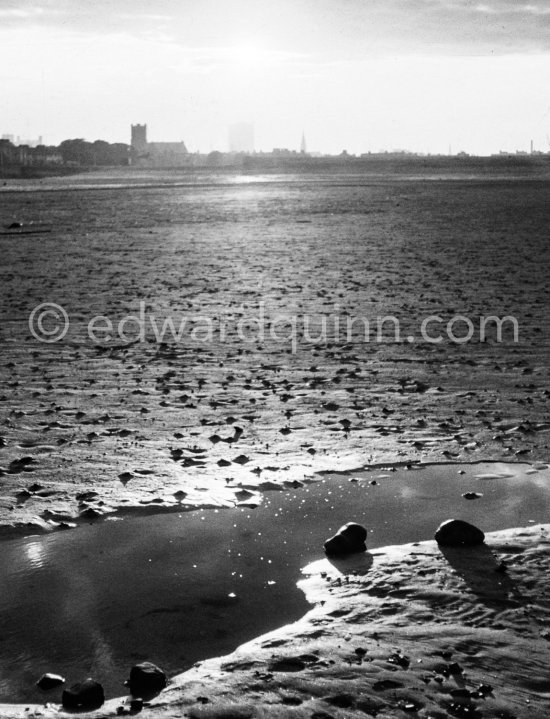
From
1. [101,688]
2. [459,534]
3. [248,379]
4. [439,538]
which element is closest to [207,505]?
[439,538]

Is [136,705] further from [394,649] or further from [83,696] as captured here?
[394,649]

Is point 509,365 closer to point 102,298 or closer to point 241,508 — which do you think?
point 241,508

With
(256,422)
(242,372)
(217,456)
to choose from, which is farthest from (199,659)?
(242,372)

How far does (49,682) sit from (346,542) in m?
2.52

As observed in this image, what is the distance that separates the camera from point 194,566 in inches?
261

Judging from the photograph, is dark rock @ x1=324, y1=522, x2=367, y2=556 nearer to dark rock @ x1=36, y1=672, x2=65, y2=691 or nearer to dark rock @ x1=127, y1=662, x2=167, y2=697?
dark rock @ x1=127, y1=662, x2=167, y2=697

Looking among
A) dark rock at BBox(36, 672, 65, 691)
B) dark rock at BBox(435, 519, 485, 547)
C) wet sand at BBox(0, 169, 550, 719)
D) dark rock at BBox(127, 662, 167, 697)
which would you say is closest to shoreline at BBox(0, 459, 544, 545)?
wet sand at BBox(0, 169, 550, 719)

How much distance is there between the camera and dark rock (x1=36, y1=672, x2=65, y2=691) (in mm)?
5020

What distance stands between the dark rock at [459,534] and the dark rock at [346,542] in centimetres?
59

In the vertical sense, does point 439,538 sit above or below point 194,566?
above

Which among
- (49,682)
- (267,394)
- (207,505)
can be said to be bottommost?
(49,682)

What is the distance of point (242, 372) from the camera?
12805 millimetres

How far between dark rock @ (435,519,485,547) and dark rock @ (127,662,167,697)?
2.60m

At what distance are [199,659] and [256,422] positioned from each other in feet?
16.4
